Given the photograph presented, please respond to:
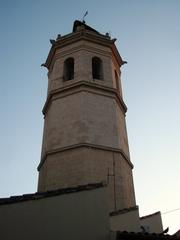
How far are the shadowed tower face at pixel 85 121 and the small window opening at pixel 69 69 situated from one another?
1.7 inches

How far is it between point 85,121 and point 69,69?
12.2ft

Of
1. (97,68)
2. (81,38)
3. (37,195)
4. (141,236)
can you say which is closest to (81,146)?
(37,195)

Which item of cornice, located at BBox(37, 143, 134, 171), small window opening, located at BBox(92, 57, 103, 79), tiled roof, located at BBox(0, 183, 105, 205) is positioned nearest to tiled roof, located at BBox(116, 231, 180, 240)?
tiled roof, located at BBox(0, 183, 105, 205)

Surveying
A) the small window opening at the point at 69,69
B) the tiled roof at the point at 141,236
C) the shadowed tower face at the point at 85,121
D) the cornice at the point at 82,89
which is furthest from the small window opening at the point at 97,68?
the tiled roof at the point at 141,236

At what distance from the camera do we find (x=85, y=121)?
1200 centimetres

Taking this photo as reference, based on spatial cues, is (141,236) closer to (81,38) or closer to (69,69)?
(69,69)

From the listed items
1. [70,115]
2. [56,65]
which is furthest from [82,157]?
[56,65]

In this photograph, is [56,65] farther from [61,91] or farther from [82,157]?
[82,157]

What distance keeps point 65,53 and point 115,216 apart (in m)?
8.54

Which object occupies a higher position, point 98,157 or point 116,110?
point 116,110

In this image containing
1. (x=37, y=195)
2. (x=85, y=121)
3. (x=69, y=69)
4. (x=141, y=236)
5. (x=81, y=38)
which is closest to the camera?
(x=141, y=236)

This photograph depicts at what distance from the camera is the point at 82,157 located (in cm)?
1092

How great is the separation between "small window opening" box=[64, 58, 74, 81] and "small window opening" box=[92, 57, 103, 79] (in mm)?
885

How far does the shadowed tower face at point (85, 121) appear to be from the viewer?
1081 centimetres
